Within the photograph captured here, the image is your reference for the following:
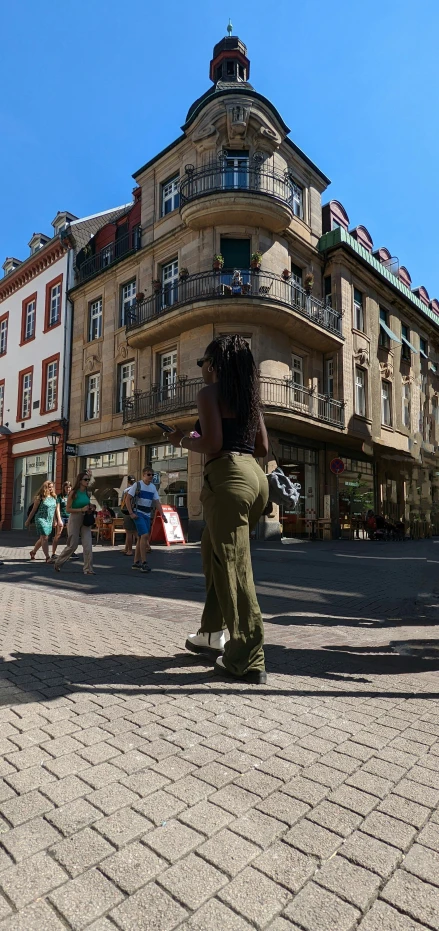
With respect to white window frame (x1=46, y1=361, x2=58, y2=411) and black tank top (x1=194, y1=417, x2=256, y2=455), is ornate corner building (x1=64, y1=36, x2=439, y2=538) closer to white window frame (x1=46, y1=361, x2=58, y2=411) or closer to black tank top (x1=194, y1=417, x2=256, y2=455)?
white window frame (x1=46, y1=361, x2=58, y2=411)

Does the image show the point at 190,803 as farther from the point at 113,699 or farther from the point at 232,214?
the point at 232,214

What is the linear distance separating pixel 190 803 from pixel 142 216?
78.6 ft

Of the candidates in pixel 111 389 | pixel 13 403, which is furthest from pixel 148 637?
pixel 13 403

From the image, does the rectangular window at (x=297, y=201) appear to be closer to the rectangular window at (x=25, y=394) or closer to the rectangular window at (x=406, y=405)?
the rectangular window at (x=406, y=405)

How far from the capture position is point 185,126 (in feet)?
65.0

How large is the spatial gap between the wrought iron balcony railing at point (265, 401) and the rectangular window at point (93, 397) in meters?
2.99

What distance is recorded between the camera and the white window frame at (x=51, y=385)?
26.0 meters

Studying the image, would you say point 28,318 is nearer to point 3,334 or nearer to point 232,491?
point 3,334

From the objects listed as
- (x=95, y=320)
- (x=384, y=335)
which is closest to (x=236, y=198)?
(x=95, y=320)

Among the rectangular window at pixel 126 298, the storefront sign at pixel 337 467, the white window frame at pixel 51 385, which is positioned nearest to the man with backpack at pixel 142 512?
the storefront sign at pixel 337 467

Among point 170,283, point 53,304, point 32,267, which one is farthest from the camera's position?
point 32,267

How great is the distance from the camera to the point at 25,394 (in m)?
28.6

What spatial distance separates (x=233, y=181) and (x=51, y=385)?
1340 cm

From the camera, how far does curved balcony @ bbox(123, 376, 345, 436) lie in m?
17.8
